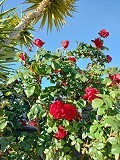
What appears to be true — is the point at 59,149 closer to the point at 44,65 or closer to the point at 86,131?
the point at 86,131

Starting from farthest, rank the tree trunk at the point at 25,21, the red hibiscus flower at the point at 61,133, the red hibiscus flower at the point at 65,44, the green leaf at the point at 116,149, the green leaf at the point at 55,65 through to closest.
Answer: the tree trunk at the point at 25,21 → the red hibiscus flower at the point at 65,44 → the green leaf at the point at 55,65 → the red hibiscus flower at the point at 61,133 → the green leaf at the point at 116,149

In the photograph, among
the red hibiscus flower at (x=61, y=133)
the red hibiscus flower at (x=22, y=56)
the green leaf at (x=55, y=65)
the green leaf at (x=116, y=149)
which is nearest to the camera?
the green leaf at (x=116, y=149)

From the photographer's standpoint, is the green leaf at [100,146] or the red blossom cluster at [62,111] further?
the red blossom cluster at [62,111]

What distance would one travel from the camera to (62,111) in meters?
3.00

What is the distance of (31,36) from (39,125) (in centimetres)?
398

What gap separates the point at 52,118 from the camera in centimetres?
325

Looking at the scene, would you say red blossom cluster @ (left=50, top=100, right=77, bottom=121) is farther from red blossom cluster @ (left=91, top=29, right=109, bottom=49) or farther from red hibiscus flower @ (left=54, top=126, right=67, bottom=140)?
red blossom cluster @ (left=91, top=29, right=109, bottom=49)

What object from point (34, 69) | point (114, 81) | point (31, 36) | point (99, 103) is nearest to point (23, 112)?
point (34, 69)

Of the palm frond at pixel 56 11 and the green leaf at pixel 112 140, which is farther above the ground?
the palm frond at pixel 56 11

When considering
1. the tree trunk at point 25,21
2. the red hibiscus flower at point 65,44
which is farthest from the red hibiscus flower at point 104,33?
the tree trunk at point 25,21

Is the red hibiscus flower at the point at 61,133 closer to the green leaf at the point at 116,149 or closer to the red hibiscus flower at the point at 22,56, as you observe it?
the green leaf at the point at 116,149

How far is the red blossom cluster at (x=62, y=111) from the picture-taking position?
2.99 metres

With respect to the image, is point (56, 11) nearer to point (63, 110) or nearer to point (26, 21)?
point (26, 21)

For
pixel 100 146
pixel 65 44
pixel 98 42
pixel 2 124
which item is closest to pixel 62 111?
pixel 100 146
